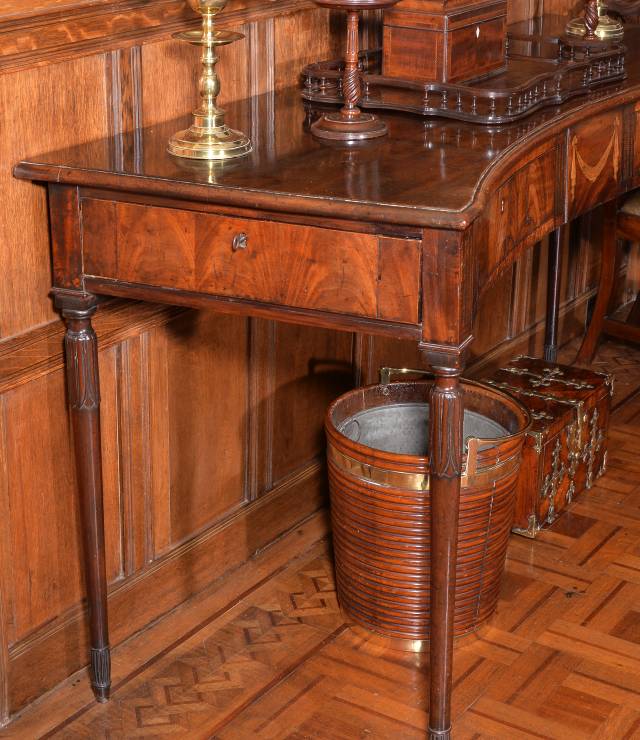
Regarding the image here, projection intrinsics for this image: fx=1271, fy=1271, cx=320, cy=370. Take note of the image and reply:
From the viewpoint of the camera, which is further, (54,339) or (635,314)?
(635,314)

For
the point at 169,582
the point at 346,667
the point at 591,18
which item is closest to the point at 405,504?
the point at 346,667

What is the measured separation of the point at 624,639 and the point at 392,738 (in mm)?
681

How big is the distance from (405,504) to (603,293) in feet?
6.73

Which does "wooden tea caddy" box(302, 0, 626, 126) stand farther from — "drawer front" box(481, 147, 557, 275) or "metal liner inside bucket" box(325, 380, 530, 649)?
"metal liner inside bucket" box(325, 380, 530, 649)

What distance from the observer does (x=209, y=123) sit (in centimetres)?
240

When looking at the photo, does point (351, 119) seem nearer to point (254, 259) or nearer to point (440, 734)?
point (254, 259)

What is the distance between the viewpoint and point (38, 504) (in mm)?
2592

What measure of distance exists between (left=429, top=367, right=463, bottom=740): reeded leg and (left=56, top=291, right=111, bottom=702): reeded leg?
2.24 feet

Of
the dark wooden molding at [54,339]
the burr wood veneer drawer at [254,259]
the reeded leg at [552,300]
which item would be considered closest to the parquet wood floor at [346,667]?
the dark wooden molding at [54,339]

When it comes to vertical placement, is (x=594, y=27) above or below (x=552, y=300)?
above

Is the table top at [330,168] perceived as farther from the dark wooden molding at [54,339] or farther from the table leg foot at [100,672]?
the table leg foot at [100,672]

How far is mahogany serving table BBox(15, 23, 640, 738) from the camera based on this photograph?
6.98 feet

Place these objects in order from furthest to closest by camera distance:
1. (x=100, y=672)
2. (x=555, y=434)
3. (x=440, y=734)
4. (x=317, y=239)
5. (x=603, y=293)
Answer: (x=603, y=293) < (x=555, y=434) < (x=100, y=672) < (x=440, y=734) < (x=317, y=239)

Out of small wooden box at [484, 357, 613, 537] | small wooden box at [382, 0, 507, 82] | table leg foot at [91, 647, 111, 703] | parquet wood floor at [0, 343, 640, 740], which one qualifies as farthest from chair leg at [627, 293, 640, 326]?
table leg foot at [91, 647, 111, 703]
